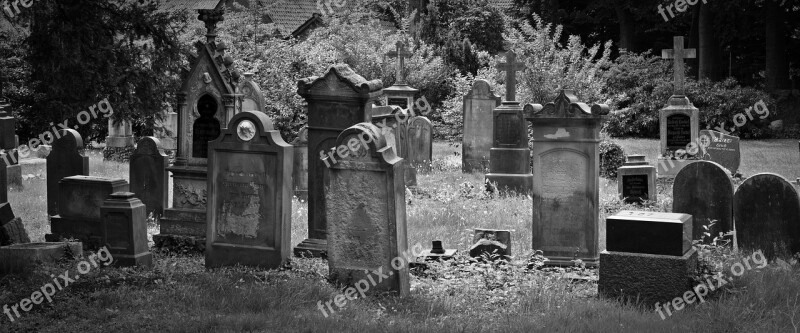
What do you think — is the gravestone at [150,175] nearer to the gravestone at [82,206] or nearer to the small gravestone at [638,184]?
the gravestone at [82,206]

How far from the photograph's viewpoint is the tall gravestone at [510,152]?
15492 millimetres

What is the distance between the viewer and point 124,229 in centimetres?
902

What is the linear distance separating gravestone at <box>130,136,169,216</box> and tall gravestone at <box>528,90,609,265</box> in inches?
212

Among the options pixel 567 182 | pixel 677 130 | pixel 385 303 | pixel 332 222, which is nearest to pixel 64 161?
pixel 332 222

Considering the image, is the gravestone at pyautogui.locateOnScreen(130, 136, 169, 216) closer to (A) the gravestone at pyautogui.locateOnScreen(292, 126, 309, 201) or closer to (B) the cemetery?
(B) the cemetery

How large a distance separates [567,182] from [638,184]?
186 inches

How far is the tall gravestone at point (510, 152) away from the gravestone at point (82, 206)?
7044 mm

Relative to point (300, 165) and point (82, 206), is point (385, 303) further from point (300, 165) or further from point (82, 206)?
point (300, 165)

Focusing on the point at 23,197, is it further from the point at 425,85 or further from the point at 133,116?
the point at 425,85

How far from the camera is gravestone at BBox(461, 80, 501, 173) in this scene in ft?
62.7

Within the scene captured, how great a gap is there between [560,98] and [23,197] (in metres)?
9.09

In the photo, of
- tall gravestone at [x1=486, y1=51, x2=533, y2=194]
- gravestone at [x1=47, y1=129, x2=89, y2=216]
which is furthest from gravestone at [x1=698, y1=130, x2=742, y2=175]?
gravestone at [x1=47, y1=129, x2=89, y2=216]

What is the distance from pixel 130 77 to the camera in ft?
33.9

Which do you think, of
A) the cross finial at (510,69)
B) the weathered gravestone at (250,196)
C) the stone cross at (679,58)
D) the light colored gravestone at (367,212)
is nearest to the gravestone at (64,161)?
the weathered gravestone at (250,196)
